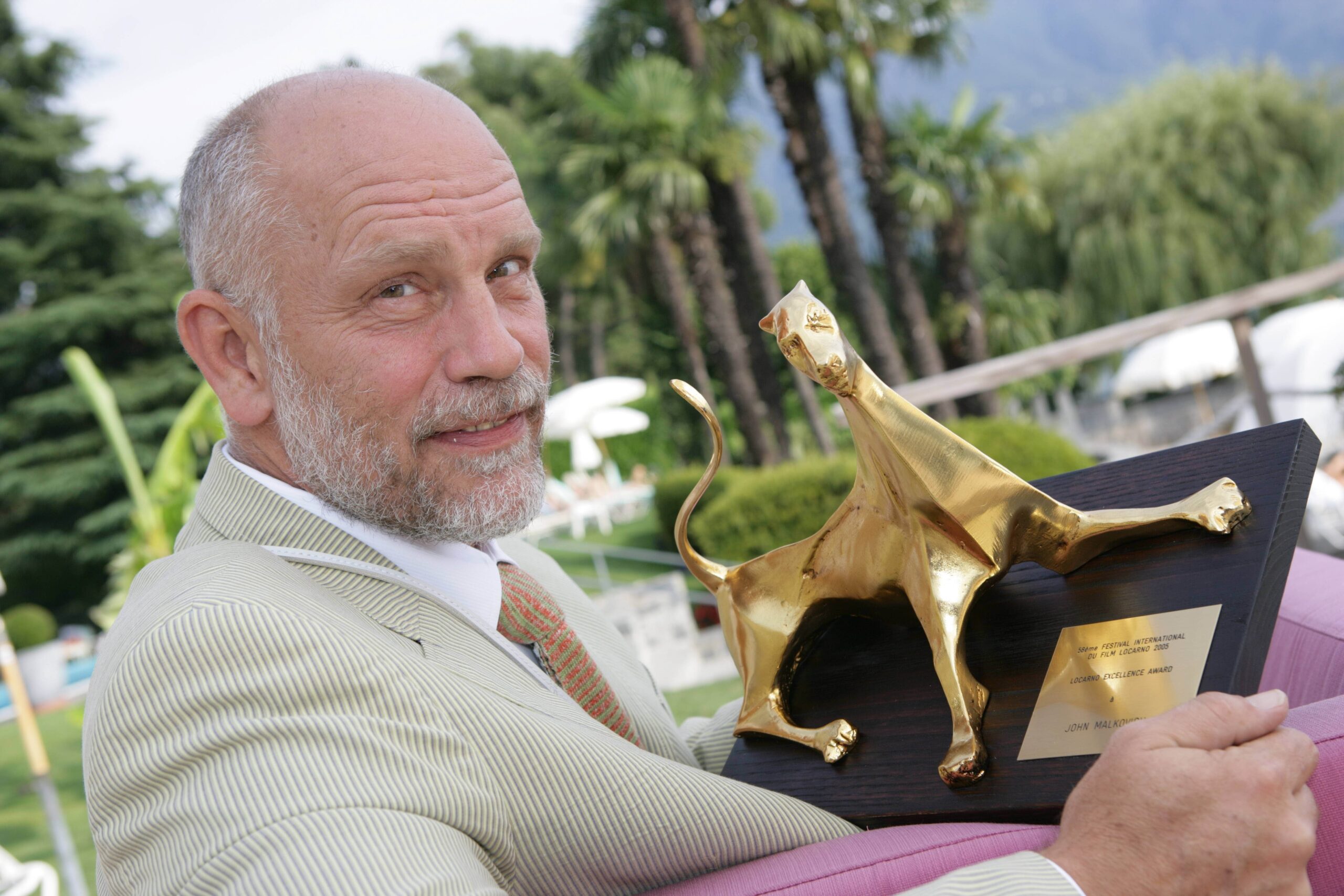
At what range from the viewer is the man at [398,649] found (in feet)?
3.12

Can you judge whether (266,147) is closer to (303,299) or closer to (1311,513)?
(303,299)

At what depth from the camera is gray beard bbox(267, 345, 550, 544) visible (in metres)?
1.43

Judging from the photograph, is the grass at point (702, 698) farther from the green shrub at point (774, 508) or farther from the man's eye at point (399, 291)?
the man's eye at point (399, 291)

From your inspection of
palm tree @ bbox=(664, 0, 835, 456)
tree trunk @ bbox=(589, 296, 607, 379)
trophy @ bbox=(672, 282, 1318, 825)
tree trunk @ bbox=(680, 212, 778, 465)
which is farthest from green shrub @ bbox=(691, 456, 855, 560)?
tree trunk @ bbox=(589, 296, 607, 379)

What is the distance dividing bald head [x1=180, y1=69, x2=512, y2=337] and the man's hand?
111cm

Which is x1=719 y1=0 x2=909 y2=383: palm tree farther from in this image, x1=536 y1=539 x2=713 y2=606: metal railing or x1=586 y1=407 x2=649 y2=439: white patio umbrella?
x1=586 y1=407 x2=649 y2=439: white patio umbrella

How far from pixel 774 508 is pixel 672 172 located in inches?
285

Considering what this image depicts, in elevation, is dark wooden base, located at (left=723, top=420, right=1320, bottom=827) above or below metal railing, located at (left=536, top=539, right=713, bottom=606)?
above

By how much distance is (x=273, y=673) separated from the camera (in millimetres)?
1060

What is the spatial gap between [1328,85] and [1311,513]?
23413 mm

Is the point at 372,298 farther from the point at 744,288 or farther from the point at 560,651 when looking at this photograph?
the point at 744,288

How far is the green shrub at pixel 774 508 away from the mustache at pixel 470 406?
891 centimetres

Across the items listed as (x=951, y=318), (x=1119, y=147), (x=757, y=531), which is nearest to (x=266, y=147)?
(x=757, y=531)

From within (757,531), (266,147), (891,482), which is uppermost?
(266,147)
